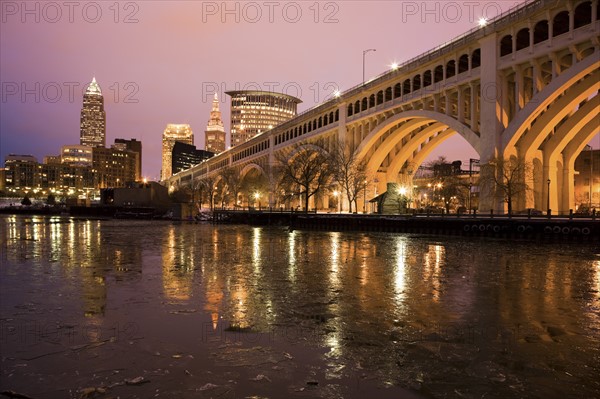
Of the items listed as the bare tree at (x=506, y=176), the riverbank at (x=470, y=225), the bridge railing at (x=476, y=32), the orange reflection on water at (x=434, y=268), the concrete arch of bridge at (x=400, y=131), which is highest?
the bridge railing at (x=476, y=32)

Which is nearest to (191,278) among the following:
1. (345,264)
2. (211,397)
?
(345,264)

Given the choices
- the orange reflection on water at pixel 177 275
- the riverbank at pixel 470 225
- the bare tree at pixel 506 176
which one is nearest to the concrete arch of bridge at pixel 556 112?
the bare tree at pixel 506 176

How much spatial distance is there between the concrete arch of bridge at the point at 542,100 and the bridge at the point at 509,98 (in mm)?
90

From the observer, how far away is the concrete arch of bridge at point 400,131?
45.6 metres

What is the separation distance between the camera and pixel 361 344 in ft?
25.0

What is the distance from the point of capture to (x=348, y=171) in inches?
2562

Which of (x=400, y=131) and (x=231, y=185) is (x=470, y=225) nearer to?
(x=400, y=131)

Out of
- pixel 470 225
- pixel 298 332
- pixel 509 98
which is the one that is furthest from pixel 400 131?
pixel 298 332

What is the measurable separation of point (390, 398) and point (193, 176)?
7390 inches

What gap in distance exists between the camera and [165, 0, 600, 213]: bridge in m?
36.2

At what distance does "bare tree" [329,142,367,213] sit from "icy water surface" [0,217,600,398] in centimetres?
4516

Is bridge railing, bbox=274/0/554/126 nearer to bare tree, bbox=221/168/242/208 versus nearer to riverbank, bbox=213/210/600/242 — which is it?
riverbank, bbox=213/210/600/242

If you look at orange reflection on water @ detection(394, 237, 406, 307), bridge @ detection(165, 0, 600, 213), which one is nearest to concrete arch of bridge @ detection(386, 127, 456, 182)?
bridge @ detection(165, 0, 600, 213)

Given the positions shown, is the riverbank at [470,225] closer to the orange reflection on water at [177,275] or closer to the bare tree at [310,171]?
the bare tree at [310,171]
